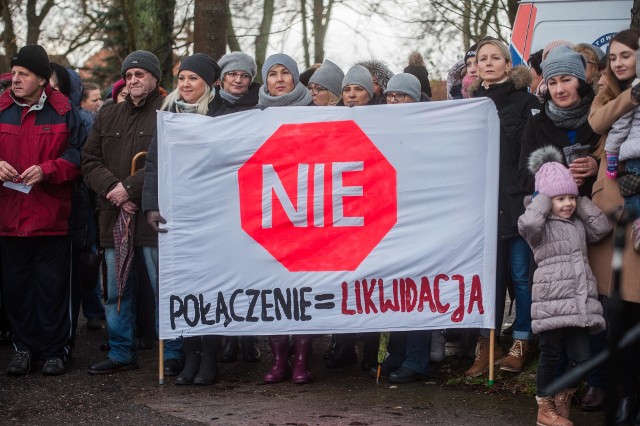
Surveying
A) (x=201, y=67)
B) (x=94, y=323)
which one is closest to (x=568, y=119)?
(x=201, y=67)

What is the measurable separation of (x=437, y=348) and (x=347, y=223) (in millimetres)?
1204

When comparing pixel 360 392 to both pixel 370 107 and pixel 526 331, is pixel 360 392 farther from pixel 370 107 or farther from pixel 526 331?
pixel 370 107

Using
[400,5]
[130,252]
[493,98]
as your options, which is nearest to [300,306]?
[130,252]

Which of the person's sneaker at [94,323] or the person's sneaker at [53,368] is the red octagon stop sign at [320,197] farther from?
the person's sneaker at [94,323]

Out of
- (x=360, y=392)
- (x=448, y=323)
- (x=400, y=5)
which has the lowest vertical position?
(x=360, y=392)

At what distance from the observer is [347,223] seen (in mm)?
6723

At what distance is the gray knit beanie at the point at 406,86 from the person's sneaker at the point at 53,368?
9.90ft

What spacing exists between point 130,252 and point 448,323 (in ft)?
7.29

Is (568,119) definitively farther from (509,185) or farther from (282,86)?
(282,86)

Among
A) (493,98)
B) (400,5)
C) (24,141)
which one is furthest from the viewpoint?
(400,5)

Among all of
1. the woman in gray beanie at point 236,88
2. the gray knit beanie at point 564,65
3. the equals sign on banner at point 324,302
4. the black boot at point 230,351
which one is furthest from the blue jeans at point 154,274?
the gray knit beanie at point 564,65

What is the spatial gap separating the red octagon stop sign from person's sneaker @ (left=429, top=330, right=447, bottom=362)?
97 cm

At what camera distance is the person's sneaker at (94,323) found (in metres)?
9.47

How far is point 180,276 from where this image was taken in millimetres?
6875
